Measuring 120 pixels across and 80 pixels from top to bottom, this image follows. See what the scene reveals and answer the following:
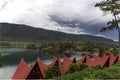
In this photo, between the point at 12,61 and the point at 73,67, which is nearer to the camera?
the point at 73,67

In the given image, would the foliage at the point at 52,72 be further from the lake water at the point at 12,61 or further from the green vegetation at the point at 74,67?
the lake water at the point at 12,61

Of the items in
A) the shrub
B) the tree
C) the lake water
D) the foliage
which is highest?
the tree

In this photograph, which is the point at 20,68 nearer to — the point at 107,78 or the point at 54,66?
the point at 54,66

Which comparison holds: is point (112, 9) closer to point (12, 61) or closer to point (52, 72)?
point (52, 72)

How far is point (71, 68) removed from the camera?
35.7 metres

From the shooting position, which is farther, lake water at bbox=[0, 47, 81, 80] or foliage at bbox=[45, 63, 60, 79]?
lake water at bbox=[0, 47, 81, 80]

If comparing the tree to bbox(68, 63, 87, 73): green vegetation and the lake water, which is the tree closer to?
bbox(68, 63, 87, 73): green vegetation

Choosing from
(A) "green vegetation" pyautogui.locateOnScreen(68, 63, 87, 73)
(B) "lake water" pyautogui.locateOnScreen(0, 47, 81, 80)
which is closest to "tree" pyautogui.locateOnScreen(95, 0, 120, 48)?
(A) "green vegetation" pyautogui.locateOnScreen(68, 63, 87, 73)

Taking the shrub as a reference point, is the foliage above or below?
below

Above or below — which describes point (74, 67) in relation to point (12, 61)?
above

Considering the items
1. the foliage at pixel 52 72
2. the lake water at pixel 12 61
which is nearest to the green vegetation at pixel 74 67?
the foliage at pixel 52 72

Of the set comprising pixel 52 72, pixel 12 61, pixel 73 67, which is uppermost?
pixel 73 67

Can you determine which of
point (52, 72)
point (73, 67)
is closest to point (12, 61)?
point (73, 67)

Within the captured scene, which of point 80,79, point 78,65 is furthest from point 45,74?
point 80,79
